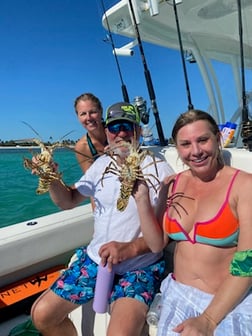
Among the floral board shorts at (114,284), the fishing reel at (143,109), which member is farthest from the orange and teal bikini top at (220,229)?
the fishing reel at (143,109)

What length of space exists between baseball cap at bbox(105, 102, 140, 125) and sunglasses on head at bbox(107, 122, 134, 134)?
0.09ft

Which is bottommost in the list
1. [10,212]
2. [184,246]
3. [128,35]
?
[10,212]

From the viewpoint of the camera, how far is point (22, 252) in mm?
2508

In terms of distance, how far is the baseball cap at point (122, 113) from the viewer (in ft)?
6.45

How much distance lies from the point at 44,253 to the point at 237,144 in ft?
6.03

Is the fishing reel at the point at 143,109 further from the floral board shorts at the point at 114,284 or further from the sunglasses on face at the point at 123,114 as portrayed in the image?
the floral board shorts at the point at 114,284

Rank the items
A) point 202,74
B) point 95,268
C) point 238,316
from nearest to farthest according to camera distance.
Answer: point 238,316 → point 95,268 → point 202,74

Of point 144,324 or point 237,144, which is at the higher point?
point 237,144

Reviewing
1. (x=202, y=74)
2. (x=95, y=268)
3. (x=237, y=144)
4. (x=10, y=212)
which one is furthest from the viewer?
(x=10, y=212)

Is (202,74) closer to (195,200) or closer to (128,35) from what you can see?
(128,35)

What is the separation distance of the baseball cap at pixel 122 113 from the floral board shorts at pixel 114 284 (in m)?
0.84

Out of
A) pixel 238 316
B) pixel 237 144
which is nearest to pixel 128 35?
pixel 237 144

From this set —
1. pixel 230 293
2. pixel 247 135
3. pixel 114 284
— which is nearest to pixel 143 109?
pixel 247 135

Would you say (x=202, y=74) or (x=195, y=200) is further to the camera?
(x=202, y=74)
